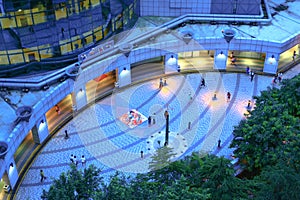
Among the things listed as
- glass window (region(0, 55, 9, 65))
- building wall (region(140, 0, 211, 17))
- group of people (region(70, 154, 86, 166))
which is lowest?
group of people (region(70, 154, 86, 166))

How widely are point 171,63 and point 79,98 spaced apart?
12.2 meters

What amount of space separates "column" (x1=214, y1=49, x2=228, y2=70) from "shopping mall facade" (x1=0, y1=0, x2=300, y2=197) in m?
0.12

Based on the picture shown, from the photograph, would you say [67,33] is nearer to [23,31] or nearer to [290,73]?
[23,31]

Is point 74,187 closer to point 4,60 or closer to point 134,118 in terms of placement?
point 134,118

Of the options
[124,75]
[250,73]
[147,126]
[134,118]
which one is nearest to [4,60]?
[124,75]

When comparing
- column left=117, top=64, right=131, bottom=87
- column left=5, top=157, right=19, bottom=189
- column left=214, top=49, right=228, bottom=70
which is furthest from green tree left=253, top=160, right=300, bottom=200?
column left=214, top=49, right=228, bottom=70

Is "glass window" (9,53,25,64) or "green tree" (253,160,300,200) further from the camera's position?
"glass window" (9,53,25,64)

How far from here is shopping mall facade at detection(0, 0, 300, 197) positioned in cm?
3591

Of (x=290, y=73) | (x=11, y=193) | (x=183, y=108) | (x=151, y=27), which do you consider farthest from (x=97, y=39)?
(x=290, y=73)

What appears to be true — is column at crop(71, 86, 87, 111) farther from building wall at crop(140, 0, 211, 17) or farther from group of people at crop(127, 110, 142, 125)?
building wall at crop(140, 0, 211, 17)

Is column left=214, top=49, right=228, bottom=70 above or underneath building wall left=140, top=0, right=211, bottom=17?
underneath

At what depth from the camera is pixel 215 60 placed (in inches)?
1891

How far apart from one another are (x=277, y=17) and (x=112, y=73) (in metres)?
22.7

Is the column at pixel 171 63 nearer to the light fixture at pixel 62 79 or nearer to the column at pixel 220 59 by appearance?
the column at pixel 220 59
